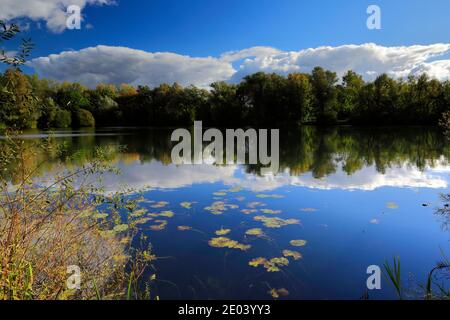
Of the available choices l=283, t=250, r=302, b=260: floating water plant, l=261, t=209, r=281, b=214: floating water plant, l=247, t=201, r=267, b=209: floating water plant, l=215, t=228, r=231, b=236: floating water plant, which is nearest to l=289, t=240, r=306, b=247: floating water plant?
l=283, t=250, r=302, b=260: floating water plant

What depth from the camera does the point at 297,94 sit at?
53781 mm

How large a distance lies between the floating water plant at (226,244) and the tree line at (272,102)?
33.7 meters

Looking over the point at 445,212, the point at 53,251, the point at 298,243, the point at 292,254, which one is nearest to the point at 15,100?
the point at 53,251

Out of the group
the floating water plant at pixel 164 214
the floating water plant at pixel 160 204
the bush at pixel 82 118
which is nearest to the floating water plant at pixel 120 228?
the floating water plant at pixel 164 214

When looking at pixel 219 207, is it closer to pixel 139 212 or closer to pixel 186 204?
pixel 186 204

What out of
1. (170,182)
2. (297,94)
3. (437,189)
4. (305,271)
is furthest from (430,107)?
(305,271)

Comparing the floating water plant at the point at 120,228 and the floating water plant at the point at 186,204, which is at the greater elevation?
the floating water plant at the point at 186,204

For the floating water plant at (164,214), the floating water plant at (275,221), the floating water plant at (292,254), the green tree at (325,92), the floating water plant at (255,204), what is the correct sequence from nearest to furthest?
the floating water plant at (292,254), the floating water plant at (275,221), the floating water plant at (164,214), the floating water plant at (255,204), the green tree at (325,92)

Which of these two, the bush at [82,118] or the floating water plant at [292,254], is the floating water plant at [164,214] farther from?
the bush at [82,118]

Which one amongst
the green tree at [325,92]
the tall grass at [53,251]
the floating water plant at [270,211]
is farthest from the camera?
the green tree at [325,92]

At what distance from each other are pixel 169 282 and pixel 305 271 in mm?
2224

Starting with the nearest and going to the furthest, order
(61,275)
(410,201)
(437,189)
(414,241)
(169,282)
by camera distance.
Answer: (61,275) < (169,282) < (414,241) < (410,201) < (437,189)

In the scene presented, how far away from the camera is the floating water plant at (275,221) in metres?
7.48
